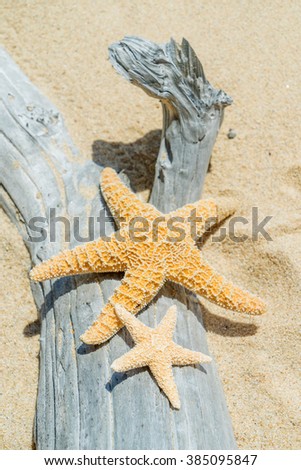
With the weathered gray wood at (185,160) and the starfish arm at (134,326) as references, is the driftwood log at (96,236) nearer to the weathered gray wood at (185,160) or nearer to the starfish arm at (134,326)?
the weathered gray wood at (185,160)

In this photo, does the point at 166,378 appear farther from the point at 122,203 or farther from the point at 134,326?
the point at 122,203

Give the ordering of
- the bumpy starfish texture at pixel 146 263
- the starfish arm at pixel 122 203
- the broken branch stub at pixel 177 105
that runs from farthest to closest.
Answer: the broken branch stub at pixel 177 105 → the starfish arm at pixel 122 203 → the bumpy starfish texture at pixel 146 263

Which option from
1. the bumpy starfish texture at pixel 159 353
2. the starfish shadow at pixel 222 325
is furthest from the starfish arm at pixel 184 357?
the starfish shadow at pixel 222 325

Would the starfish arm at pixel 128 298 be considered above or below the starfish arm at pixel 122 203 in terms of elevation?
below

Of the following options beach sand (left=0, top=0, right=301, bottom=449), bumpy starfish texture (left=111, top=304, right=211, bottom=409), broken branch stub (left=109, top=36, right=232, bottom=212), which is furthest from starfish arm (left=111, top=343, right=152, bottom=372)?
broken branch stub (left=109, top=36, right=232, bottom=212)

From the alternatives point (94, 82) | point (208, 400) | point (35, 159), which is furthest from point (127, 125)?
point (208, 400)

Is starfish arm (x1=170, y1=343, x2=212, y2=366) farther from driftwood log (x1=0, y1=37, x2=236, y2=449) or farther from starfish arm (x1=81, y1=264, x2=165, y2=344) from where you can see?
starfish arm (x1=81, y1=264, x2=165, y2=344)

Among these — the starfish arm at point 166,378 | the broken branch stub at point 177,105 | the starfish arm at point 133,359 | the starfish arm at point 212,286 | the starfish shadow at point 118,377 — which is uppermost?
the broken branch stub at point 177,105

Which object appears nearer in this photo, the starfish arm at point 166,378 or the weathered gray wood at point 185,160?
the starfish arm at point 166,378
